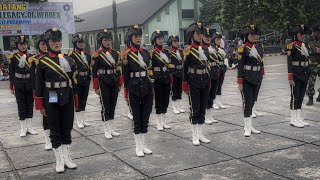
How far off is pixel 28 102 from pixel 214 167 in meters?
4.83

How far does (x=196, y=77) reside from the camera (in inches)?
272

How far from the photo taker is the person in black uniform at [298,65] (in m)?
7.88

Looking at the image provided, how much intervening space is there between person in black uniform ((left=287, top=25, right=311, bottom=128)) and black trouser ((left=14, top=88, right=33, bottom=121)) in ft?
19.3

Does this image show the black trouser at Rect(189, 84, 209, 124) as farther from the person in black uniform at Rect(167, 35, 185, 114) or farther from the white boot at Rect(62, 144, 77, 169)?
the person in black uniform at Rect(167, 35, 185, 114)

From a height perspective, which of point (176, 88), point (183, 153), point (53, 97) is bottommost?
point (183, 153)

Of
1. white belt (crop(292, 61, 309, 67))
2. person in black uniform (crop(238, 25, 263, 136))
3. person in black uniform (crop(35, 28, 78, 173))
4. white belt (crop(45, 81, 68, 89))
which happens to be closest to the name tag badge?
person in black uniform (crop(35, 28, 78, 173))

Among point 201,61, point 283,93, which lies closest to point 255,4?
point 283,93

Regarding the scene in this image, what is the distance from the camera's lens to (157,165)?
5887mm

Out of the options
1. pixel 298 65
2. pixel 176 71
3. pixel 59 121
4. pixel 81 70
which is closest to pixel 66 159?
pixel 59 121

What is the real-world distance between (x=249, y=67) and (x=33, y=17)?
72.1ft

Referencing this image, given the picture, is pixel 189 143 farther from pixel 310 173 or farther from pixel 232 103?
pixel 232 103

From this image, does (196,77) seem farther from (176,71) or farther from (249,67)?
(176,71)

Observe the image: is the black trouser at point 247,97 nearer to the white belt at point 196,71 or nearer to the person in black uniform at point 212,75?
the white belt at point 196,71

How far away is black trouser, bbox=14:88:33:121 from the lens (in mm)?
8273
